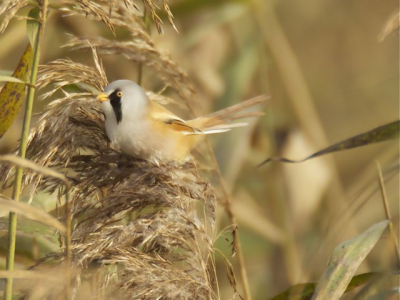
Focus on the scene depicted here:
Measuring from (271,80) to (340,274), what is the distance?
289cm

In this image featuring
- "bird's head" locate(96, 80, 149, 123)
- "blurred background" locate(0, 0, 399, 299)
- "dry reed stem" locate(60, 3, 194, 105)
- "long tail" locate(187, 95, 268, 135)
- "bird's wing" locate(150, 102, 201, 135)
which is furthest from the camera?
"blurred background" locate(0, 0, 399, 299)

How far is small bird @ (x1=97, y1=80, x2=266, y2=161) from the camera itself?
89.5 inches

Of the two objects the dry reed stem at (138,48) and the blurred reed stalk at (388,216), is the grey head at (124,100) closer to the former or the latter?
the dry reed stem at (138,48)

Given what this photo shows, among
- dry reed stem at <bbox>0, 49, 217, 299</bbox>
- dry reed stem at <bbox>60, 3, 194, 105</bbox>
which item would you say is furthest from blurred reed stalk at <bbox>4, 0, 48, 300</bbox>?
dry reed stem at <bbox>60, 3, 194, 105</bbox>

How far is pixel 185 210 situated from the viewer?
1.85 meters

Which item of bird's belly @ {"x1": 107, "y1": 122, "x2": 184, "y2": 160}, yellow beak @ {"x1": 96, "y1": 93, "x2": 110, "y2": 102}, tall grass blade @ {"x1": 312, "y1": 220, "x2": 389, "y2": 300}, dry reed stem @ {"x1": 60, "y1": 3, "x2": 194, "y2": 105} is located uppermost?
dry reed stem @ {"x1": 60, "y1": 3, "x2": 194, "y2": 105}

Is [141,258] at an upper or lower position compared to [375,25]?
lower

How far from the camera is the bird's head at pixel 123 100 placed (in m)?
2.25

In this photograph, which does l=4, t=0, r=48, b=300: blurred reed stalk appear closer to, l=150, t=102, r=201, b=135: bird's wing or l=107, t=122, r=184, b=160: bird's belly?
l=107, t=122, r=184, b=160: bird's belly

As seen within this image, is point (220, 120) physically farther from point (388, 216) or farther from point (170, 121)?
point (388, 216)

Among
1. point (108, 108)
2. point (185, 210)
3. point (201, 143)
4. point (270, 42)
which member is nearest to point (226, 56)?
point (270, 42)

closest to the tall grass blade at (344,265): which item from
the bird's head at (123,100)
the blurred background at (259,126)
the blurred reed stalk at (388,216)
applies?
the blurred reed stalk at (388,216)

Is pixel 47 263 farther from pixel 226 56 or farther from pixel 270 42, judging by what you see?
pixel 226 56

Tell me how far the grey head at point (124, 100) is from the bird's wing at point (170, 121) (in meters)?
0.11
